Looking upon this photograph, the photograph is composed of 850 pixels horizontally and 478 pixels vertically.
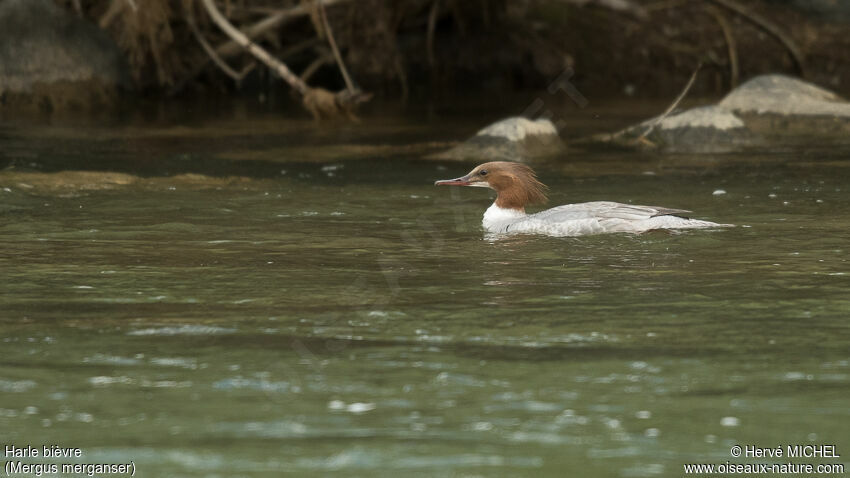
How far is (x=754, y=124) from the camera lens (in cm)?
1794

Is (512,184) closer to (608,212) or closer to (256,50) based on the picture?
(608,212)

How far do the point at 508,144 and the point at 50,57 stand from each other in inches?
355

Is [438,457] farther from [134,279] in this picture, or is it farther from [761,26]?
[761,26]

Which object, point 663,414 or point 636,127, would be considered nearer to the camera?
point 663,414

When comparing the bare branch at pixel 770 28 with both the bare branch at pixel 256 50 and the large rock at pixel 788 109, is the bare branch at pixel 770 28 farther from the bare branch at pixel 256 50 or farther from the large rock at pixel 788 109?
the bare branch at pixel 256 50

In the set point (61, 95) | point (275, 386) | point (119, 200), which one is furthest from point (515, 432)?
point (61, 95)

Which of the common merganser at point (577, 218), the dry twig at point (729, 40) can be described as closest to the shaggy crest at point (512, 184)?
the common merganser at point (577, 218)

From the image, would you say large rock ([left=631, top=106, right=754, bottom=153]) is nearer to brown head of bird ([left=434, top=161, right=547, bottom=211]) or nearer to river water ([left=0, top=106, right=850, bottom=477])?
river water ([left=0, top=106, right=850, bottom=477])

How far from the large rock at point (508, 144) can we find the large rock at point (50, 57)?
8297 millimetres

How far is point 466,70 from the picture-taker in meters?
26.9

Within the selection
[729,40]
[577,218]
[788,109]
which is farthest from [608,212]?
[729,40]

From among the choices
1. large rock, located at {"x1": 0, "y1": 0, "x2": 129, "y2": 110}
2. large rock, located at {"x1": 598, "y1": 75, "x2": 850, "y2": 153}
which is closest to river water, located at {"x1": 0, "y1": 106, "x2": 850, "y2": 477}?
large rock, located at {"x1": 598, "y1": 75, "x2": 850, "y2": 153}

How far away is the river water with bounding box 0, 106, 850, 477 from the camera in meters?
5.38

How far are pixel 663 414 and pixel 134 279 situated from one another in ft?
13.4
